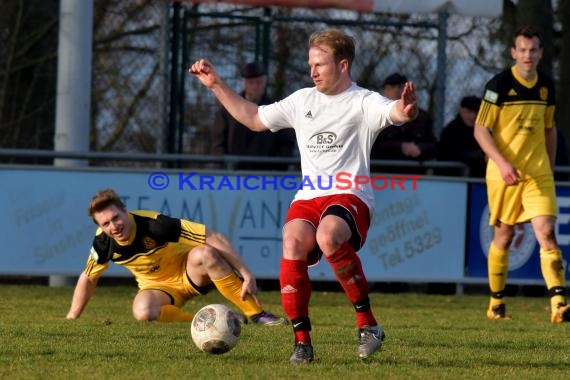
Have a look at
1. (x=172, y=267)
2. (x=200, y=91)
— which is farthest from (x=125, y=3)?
(x=172, y=267)

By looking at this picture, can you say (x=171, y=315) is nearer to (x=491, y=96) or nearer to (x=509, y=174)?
(x=509, y=174)

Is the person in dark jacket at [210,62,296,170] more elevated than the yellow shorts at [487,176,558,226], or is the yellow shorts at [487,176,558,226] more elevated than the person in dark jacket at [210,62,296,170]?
the person in dark jacket at [210,62,296,170]

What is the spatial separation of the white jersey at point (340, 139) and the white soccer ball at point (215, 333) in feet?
2.66

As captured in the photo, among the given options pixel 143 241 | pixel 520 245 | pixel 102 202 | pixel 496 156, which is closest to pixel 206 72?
pixel 102 202

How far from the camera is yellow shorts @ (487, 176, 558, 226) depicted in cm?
1006

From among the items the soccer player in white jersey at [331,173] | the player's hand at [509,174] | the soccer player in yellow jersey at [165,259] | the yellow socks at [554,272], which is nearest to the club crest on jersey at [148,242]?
the soccer player in yellow jersey at [165,259]

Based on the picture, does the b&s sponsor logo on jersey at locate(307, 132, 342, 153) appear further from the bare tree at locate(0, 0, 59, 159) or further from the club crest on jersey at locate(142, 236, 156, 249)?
the bare tree at locate(0, 0, 59, 159)

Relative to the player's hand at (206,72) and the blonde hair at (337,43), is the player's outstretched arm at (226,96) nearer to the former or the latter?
the player's hand at (206,72)

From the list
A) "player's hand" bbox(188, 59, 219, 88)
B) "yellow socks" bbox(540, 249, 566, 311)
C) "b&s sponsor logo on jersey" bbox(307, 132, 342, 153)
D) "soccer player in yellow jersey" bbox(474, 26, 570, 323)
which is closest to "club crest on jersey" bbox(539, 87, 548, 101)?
"soccer player in yellow jersey" bbox(474, 26, 570, 323)

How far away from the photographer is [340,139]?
7.12m

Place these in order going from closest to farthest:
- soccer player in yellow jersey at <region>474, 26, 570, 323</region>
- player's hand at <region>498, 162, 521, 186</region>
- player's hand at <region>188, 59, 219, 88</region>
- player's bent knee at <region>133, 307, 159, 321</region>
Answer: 1. player's hand at <region>188, 59, 219, 88</region>
2. player's bent knee at <region>133, 307, 159, 321</region>
3. player's hand at <region>498, 162, 521, 186</region>
4. soccer player in yellow jersey at <region>474, 26, 570, 323</region>

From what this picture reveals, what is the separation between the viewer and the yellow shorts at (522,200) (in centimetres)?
1006

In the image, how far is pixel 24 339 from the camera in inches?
311

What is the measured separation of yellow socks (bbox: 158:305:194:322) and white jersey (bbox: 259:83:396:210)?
274 centimetres
